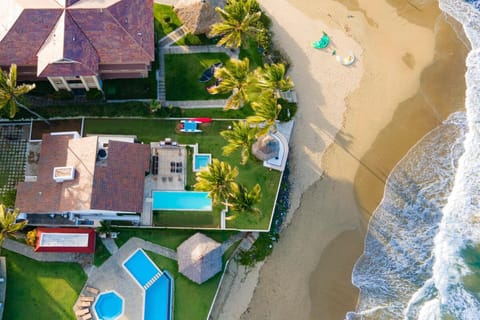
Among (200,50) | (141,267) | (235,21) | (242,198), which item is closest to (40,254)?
(141,267)

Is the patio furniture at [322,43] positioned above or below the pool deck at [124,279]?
above

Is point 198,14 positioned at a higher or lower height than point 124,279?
higher

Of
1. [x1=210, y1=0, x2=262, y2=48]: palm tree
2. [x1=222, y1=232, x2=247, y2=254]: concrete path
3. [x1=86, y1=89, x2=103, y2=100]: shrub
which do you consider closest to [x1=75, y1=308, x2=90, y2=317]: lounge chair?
[x1=222, y1=232, x2=247, y2=254]: concrete path

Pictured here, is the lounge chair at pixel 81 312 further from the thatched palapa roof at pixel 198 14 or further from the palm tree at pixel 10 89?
the thatched palapa roof at pixel 198 14

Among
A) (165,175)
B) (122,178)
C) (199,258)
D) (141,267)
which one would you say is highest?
(165,175)

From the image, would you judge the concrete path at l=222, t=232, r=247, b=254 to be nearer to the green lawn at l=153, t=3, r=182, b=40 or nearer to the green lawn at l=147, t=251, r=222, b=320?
the green lawn at l=147, t=251, r=222, b=320

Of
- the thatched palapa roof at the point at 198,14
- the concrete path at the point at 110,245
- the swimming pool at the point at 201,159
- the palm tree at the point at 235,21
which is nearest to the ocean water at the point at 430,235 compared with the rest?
the swimming pool at the point at 201,159

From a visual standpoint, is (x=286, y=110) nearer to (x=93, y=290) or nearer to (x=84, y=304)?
(x=93, y=290)

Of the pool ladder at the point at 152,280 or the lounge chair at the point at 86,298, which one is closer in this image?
the lounge chair at the point at 86,298
